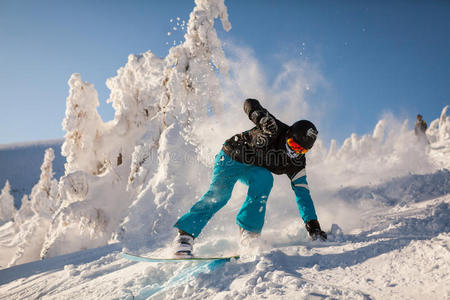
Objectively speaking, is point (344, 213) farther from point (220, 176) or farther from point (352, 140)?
point (352, 140)

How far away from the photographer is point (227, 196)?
232cm

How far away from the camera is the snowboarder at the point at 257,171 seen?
2.13 meters

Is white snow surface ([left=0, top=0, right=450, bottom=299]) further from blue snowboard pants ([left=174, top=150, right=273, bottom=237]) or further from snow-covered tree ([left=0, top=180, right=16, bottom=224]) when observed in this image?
snow-covered tree ([left=0, top=180, right=16, bottom=224])

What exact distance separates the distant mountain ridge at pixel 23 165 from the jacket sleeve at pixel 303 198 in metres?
64.0

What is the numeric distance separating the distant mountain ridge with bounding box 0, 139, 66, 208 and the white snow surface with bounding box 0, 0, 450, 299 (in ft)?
190

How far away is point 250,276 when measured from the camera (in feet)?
4.91

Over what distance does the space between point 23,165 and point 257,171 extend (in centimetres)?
8613

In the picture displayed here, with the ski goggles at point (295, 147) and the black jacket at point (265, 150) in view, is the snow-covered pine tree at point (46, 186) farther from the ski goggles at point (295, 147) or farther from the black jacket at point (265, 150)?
the ski goggles at point (295, 147)

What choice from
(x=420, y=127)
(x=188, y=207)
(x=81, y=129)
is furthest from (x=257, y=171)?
(x=420, y=127)

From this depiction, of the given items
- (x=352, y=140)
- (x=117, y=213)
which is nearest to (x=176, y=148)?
(x=117, y=213)

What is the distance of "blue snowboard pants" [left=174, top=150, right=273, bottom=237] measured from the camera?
2148mm

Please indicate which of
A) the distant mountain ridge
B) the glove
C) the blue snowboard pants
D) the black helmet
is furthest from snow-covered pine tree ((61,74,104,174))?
the distant mountain ridge

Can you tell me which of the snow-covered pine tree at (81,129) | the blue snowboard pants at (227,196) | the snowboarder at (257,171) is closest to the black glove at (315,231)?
the snowboarder at (257,171)

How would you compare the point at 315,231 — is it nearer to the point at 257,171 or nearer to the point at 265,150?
the point at 257,171
